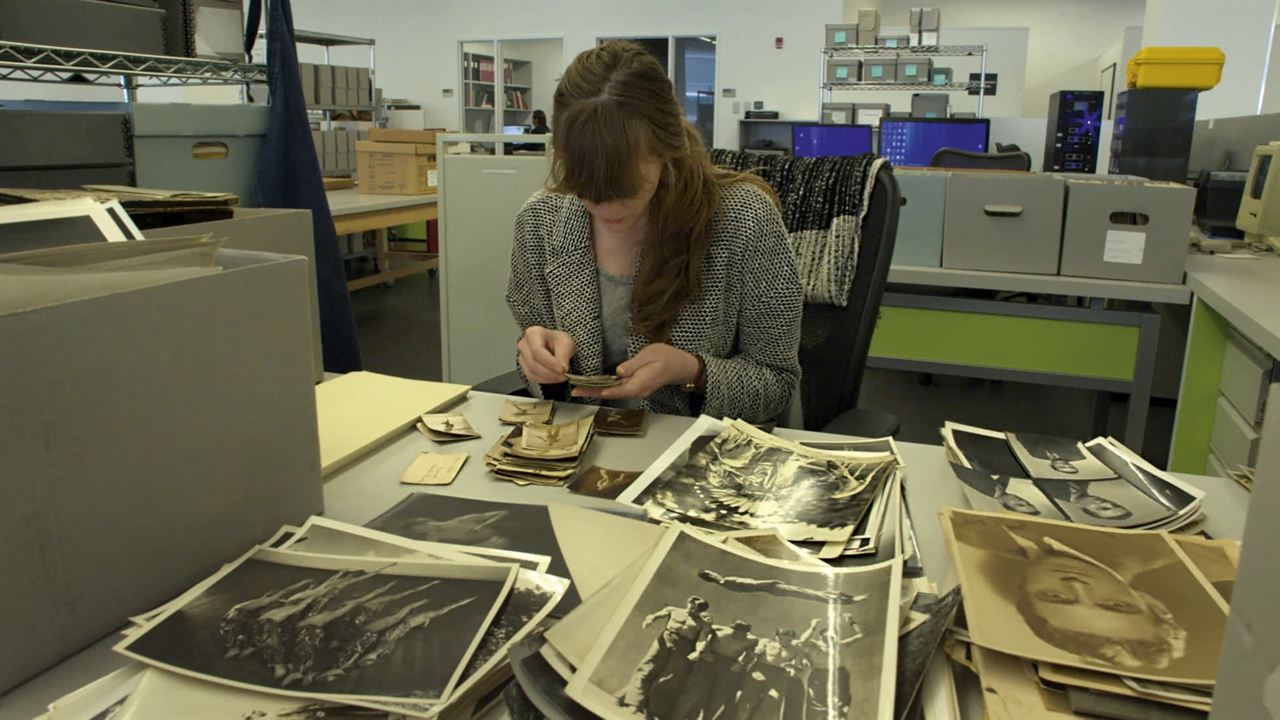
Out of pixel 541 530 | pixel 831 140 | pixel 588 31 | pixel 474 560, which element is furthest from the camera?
pixel 588 31

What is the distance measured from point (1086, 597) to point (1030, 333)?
2.00 metres

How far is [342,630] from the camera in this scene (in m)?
0.60

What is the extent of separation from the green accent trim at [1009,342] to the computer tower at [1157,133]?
897 mm

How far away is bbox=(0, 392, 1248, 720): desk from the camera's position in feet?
2.48

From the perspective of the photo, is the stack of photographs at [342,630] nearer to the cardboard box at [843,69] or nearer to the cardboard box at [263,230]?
the cardboard box at [263,230]

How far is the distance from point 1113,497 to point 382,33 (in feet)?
34.9

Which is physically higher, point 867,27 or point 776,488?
point 867,27

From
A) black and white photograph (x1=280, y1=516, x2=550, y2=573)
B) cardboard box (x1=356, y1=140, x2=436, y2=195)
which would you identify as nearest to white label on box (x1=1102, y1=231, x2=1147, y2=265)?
black and white photograph (x1=280, y1=516, x2=550, y2=573)

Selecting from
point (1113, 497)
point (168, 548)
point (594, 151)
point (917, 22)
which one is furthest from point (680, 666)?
point (917, 22)

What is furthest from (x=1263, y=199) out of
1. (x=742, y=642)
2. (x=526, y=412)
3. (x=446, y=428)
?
(x=742, y=642)

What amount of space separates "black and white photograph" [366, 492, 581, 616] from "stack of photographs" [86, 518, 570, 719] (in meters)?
0.03

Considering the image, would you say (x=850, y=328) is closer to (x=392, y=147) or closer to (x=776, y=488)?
(x=776, y=488)

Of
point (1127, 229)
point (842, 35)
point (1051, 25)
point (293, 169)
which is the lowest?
point (1127, 229)

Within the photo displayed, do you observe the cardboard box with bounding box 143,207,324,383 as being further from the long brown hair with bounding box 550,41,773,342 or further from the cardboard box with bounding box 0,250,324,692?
the long brown hair with bounding box 550,41,773,342
